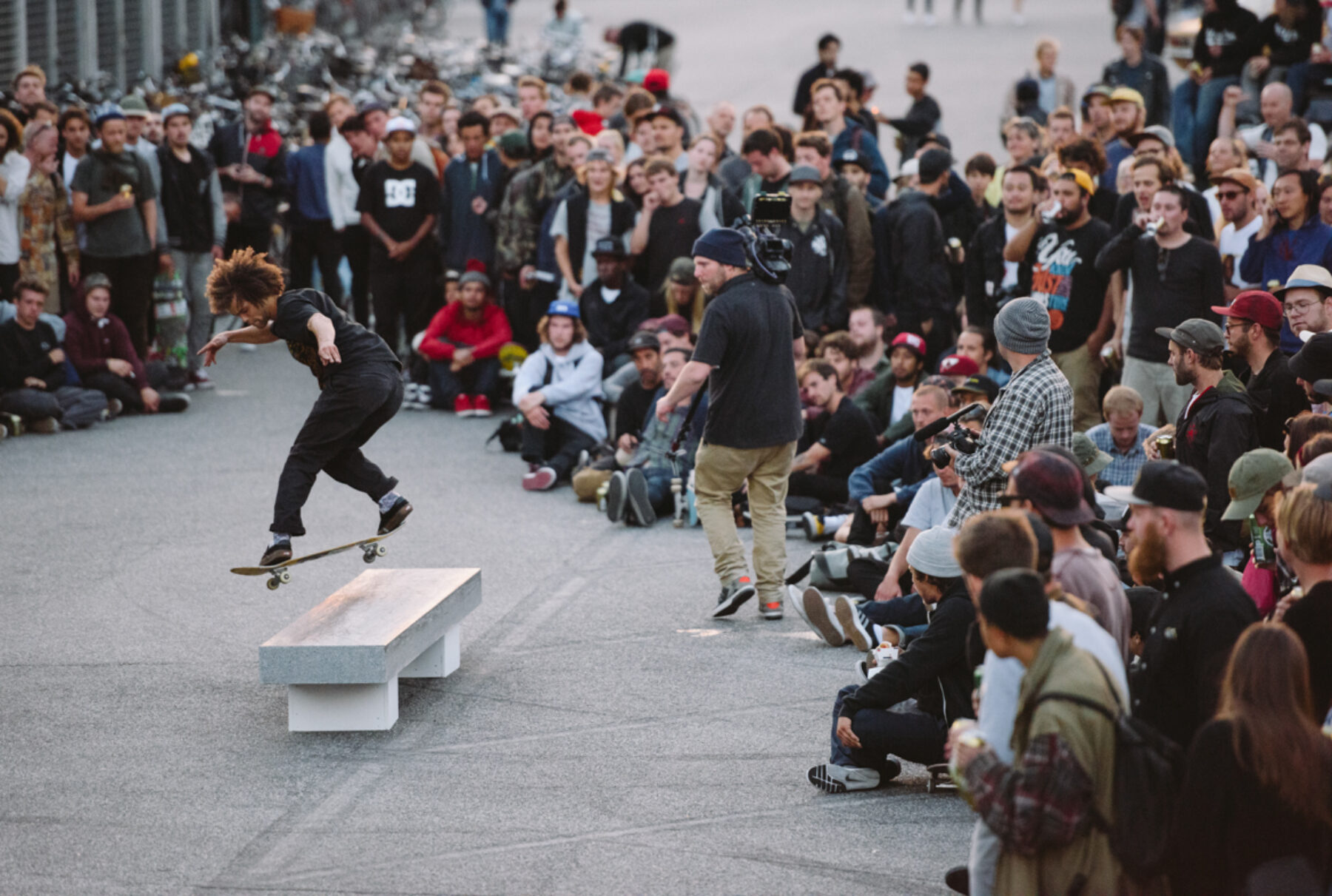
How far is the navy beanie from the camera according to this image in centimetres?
746

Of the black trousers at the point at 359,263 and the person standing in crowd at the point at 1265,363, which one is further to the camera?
the black trousers at the point at 359,263

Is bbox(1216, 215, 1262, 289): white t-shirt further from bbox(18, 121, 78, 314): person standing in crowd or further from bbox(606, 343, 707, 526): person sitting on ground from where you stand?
bbox(18, 121, 78, 314): person standing in crowd

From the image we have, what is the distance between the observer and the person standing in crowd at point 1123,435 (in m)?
8.09

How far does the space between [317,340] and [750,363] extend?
2109 millimetres

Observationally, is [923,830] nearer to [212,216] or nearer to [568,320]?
[568,320]

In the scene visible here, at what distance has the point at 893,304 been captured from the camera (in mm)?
11055

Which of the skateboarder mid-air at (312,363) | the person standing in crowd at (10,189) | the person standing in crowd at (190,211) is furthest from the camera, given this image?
the person standing in crowd at (190,211)

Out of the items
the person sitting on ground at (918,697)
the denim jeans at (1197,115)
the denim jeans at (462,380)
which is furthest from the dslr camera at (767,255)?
the denim jeans at (1197,115)

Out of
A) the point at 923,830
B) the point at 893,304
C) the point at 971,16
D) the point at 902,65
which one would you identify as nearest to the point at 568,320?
the point at 893,304

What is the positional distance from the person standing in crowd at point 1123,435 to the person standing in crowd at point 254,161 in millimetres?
8822

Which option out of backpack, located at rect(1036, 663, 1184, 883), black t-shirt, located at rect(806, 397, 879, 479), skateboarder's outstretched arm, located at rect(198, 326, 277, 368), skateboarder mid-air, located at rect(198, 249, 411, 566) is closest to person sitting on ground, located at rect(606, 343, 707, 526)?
black t-shirt, located at rect(806, 397, 879, 479)

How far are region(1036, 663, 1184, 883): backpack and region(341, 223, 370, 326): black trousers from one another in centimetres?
1070

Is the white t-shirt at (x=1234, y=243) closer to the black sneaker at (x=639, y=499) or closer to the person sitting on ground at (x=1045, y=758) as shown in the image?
the black sneaker at (x=639, y=499)

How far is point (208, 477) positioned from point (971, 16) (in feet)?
72.9
